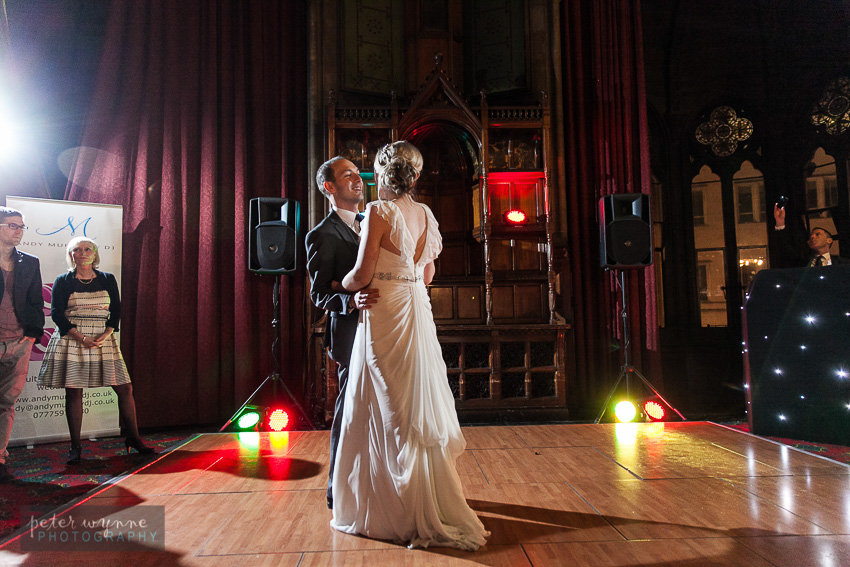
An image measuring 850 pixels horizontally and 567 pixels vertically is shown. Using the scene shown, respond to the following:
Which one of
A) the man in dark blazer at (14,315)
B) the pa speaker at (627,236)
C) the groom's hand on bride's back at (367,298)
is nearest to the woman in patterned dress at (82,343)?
the man in dark blazer at (14,315)

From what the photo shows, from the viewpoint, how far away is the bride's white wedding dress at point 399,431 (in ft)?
5.51

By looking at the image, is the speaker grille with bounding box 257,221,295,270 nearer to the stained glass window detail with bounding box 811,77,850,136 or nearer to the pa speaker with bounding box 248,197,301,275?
the pa speaker with bounding box 248,197,301,275

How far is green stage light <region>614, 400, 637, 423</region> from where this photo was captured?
13.7 feet

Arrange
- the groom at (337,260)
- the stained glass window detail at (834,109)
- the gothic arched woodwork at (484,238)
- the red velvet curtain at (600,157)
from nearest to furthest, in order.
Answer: the groom at (337,260) < the gothic arched woodwork at (484,238) < the red velvet curtain at (600,157) < the stained glass window detail at (834,109)

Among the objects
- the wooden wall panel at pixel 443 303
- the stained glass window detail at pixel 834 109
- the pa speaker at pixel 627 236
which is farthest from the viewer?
the stained glass window detail at pixel 834 109

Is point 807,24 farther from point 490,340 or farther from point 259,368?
point 259,368

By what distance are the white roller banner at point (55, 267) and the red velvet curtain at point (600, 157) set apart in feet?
13.6

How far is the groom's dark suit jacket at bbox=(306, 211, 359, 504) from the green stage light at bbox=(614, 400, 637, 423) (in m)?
2.97

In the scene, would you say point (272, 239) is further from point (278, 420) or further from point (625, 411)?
point (625, 411)

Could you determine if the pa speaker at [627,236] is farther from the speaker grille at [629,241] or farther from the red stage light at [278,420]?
the red stage light at [278,420]

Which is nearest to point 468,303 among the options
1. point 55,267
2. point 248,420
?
point 248,420

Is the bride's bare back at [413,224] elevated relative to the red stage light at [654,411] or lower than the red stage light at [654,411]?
elevated

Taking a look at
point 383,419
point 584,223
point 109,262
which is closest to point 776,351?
point 584,223

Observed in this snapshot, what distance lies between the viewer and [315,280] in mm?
1958
